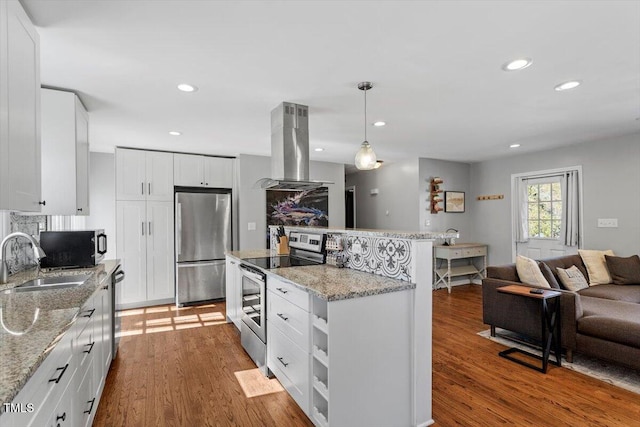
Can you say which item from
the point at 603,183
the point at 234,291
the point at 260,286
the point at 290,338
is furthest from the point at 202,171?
the point at 603,183

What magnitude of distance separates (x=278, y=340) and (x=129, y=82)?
230cm

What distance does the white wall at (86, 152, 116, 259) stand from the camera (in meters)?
5.09

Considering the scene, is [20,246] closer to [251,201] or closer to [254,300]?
[254,300]

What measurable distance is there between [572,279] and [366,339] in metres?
3.36

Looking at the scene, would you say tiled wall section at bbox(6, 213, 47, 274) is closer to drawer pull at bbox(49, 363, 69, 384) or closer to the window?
drawer pull at bbox(49, 363, 69, 384)

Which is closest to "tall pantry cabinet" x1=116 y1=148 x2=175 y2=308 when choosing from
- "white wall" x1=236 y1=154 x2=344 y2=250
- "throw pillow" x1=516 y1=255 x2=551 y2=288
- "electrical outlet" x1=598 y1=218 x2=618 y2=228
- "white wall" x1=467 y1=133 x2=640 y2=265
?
"white wall" x1=236 y1=154 x2=344 y2=250

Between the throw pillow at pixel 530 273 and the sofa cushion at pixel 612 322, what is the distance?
0.40 meters

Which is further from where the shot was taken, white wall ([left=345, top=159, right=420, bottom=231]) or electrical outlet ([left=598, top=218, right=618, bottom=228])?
white wall ([left=345, top=159, right=420, bottom=231])

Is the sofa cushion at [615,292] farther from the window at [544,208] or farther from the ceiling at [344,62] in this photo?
the ceiling at [344,62]

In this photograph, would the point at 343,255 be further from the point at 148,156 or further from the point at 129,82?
the point at 148,156

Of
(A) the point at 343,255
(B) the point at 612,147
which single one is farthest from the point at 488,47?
(B) the point at 612,147

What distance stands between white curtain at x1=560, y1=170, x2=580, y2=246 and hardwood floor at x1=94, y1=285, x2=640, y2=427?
8.70 feet

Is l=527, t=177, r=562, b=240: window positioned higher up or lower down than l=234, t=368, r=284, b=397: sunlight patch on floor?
higher up

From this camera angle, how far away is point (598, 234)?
4.56 m
